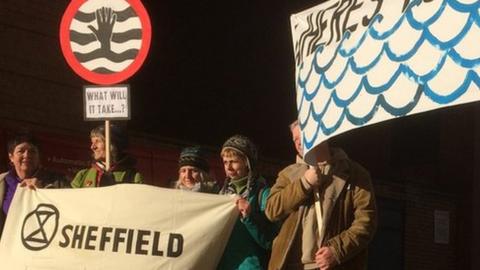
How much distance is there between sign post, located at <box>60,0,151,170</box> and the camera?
7.24 metres

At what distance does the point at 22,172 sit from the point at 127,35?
4.12 feet

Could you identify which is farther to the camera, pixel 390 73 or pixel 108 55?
pixel 108 55

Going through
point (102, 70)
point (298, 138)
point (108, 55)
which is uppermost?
point (108, 55)

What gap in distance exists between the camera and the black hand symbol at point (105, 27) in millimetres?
7285

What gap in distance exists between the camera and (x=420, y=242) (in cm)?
1545

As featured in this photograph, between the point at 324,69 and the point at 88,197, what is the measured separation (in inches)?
78.2

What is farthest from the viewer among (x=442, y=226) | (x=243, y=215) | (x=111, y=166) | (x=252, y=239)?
(x=442, y=226)

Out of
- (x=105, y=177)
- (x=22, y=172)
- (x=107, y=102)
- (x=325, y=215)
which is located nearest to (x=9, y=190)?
(x=22, y=172)

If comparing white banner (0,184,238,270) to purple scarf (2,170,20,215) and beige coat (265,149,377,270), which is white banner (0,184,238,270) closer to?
purple scarf (2,170,20,215)

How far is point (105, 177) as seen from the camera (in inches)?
276

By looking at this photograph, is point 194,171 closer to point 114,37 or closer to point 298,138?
point 298,138

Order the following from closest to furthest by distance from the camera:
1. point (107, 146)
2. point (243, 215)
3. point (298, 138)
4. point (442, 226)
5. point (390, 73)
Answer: point (390, 73) → point (298, 138) → point (243, 215) → point (107, 146) → point (442, 226)

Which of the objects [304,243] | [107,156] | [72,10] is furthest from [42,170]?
[304,243]

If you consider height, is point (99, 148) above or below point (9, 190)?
above
